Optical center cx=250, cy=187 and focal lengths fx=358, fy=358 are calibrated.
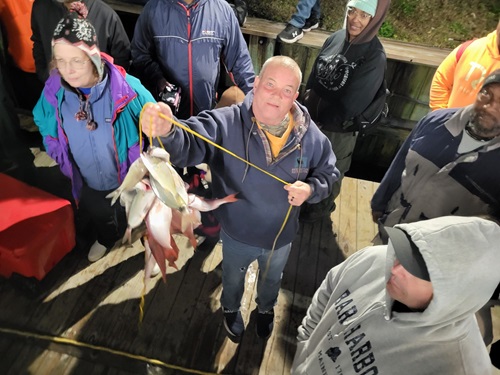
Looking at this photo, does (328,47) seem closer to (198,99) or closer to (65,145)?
(198,99)

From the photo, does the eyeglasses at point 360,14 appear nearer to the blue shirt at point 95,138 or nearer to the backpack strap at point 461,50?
the backpack strap at point 461,50

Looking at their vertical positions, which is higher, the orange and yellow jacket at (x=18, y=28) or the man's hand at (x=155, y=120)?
the man's hand at (x=155, y=120)

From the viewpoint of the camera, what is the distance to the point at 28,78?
387 centimetres

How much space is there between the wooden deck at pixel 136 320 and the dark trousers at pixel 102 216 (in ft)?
0.61

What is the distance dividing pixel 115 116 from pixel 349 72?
170 centimetres

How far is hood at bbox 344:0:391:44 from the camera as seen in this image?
8.44 feet

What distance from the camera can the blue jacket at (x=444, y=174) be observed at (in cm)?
186

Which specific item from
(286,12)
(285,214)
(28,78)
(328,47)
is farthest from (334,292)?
(286,12)

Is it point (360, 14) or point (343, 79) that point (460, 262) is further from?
point (360, 14)

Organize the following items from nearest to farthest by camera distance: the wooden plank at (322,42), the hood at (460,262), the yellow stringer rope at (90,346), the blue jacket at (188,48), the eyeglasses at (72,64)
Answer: the hood at (460,262)
the eyeglasses at (72,64)
the yellow stringer rope at (90,346)
the blue jacket at (188,48)
the wooden plank at (322,42)

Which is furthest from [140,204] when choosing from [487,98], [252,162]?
[487,98]

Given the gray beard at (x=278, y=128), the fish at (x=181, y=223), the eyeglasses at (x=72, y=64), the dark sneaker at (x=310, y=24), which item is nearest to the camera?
the fish at (x=181, y=223)

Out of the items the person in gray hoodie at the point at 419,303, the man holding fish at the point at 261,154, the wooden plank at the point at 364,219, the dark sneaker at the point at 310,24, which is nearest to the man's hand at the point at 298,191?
the man holding fish at the point at 261,154

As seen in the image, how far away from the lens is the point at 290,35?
4168 millimetres
